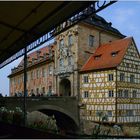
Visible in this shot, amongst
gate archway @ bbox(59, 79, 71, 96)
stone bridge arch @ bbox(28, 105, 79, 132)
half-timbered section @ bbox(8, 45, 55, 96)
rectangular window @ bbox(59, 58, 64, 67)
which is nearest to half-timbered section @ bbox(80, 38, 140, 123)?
stone bridge arch @ bbox(28, 105, 79, 132)

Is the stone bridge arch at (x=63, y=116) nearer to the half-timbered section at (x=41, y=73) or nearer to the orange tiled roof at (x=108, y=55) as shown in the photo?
the orange tiled roof at (x=108, y=55)

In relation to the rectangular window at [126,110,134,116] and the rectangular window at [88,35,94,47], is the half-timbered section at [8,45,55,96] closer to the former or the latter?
the rectangular window at [88,35,94,47]

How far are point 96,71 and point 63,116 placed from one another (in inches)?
255

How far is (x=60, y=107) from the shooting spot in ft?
103

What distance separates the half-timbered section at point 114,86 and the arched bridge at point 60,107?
1447 millimetres

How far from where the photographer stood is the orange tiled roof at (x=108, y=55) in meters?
35.9

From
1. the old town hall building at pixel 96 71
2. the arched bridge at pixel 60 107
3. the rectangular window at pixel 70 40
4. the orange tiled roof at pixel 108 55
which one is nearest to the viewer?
the arched bridge at pixel 60 107

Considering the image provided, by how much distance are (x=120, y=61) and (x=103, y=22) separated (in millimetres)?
10048

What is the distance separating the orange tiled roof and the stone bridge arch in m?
6.31

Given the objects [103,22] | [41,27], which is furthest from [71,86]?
[41,27]

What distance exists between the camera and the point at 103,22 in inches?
1709

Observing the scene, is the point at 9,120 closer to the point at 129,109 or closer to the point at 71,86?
the point at 129,109

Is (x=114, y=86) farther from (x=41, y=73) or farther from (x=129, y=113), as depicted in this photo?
(x=41, y=73)

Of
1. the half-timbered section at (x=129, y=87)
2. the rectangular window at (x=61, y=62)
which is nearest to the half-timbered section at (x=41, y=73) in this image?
the rectangular window at (x=61, y=62)
